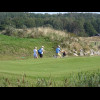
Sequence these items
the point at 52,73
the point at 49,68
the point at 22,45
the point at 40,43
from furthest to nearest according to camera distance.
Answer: the point at 40,43 < the point at 22,45 < the point at 49,68 < the point at 52,73

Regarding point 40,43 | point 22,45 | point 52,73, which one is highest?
point 40,43

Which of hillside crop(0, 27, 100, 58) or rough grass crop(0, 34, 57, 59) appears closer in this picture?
rough grass crop(0, 34, 57, 59)

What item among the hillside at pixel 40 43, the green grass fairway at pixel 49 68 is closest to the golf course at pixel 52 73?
the green grass fairway at pixel 49 68

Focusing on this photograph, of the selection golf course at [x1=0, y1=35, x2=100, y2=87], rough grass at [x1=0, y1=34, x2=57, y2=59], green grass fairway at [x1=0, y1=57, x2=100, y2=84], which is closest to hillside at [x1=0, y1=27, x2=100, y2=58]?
rough grass at [x1=0, y1=34, x2=57, y2=59]

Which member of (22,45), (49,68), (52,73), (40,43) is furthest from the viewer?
(40,43)

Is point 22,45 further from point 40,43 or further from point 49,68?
point 49,68

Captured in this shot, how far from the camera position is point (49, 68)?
13570 millimetres

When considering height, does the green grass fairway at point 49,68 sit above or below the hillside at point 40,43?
below

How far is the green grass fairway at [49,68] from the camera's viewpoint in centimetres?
1216

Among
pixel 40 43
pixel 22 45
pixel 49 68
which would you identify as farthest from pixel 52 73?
pixel 40 43

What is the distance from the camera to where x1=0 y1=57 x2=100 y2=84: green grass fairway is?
12156 mm

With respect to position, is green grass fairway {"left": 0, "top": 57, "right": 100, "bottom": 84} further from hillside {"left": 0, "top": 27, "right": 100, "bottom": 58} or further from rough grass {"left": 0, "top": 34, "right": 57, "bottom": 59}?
rough grass {"left": 0, "top": 34, "right": 57, "bottom": 59}

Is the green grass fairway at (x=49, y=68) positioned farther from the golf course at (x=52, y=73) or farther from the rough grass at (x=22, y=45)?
the rough grass at (x=22, y=45)
